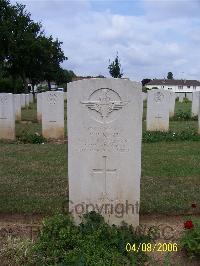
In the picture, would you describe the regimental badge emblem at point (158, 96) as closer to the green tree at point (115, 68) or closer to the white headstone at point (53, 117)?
the white headstone at point (53, 117)

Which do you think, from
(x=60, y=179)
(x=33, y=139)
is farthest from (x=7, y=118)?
(x=60, y=179)

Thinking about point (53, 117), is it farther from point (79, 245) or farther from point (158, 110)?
point (79, 245)

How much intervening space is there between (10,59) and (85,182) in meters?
39.1

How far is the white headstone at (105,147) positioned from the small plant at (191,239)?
0.69 meters

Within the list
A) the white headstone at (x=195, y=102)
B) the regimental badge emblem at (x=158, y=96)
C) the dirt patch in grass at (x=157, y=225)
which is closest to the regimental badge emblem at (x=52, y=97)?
the regimental badge emblem at (x=158, y=96)

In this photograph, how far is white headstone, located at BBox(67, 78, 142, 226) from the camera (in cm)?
472

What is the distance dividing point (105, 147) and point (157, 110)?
9.77 meters

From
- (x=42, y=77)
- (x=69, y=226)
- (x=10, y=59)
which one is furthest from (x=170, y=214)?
(x=42, y=77)

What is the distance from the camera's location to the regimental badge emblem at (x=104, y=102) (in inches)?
186

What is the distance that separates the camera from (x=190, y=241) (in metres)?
4.43

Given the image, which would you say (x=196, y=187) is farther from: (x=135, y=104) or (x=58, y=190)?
(x=135, y=104)

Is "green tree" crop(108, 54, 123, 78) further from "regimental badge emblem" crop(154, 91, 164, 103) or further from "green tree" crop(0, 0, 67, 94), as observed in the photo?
"regimental badge emblem" crop(154, 91, 164, 103)
